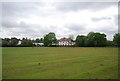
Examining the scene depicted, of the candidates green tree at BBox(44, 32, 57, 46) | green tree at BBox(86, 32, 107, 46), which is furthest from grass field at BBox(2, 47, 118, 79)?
green tree at BBox(44, 32, 57, 46)

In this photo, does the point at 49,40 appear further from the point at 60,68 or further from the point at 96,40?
the point at 60,68

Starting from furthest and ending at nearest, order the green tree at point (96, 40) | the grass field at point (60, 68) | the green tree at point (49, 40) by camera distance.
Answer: the green tree at point (49, 40), the green tree at point (96, 40), the grass field at point (60, 68)

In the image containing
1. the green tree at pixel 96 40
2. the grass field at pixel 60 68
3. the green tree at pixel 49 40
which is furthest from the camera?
the green tree at pixel 49 40

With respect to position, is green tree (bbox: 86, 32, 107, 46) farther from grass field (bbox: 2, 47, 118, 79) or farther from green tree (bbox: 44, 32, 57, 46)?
grass field (bbox: 2, 47, 118, 79)

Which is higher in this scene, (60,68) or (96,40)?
(96,40)

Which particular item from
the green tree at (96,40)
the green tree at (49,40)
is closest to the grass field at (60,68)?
the green tree at (96,40)

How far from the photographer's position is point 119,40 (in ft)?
229

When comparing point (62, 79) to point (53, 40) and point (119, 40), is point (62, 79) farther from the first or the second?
point (53, 40)

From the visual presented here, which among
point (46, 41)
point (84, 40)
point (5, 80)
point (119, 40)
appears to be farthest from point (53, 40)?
point (5, 80)

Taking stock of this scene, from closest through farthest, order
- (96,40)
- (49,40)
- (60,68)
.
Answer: (60,68), (96,40), (49,40)

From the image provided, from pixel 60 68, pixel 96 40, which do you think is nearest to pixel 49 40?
pixel 96 40

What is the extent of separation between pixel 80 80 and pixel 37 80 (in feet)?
6.38

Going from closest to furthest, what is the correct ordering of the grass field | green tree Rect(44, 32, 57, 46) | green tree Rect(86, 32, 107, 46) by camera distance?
1. the grass field
2. green tree Rect(86, 32, 107, 46)
3. green tree Rect(44, 32, 57, 46)

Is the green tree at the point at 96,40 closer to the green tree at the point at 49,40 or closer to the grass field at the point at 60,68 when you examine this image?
the green tree at the point at 49,40
